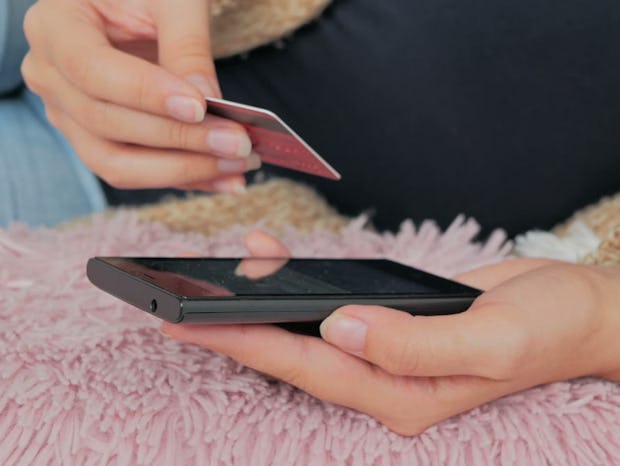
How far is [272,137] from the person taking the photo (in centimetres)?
61

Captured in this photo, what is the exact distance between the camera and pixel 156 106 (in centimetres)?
62

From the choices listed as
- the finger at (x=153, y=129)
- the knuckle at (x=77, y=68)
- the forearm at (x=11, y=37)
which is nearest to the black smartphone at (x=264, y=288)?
the finger at (x=153, y=129)

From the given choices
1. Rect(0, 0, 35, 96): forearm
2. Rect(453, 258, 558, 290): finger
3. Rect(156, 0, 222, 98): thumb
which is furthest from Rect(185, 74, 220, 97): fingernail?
Rect(0, 0, 35, 96): forearm

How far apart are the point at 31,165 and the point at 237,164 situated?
0.35 metres

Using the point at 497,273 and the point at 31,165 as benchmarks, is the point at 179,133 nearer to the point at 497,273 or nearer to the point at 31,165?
the point at 497,273

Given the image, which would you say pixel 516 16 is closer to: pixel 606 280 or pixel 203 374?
pixel 606 280

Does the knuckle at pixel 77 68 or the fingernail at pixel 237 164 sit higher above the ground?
the knuckle at pixel 77 68

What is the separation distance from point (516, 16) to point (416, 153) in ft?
0.50

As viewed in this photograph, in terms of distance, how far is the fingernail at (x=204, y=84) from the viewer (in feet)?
2.15

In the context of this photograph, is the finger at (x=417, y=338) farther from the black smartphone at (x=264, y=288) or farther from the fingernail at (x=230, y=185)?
the fingernail at (x=230, y=185)

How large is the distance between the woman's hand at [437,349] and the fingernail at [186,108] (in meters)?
0.17

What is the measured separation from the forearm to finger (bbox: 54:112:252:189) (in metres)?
0.29

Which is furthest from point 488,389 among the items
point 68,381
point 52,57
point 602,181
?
point 52,57

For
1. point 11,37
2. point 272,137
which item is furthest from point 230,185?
point 11,37
